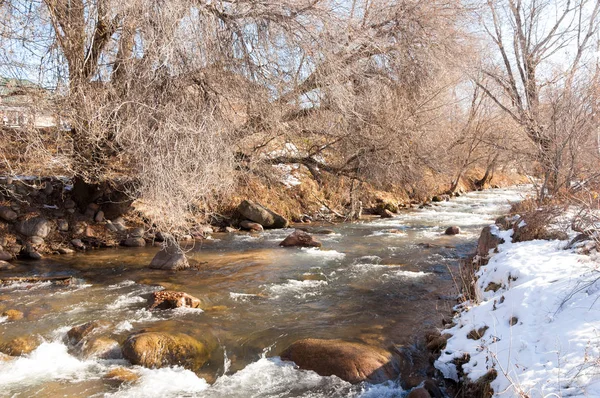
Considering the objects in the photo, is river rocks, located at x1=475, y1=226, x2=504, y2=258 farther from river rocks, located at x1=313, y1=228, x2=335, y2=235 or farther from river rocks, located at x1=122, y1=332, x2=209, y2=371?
river rocks, located at x1=313, y1=228, x2=335, y2=235

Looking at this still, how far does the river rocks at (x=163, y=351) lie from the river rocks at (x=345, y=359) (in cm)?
97

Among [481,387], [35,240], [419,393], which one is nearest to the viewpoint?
[481,387]

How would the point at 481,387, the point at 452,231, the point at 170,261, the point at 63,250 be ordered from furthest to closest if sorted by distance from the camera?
1. the point at 452,231
2. the point at 63,250
3. the point at 170,261
4. the point at 481,387

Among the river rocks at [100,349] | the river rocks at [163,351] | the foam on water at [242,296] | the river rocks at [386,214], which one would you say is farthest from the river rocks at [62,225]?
the river rocks at [386,214]

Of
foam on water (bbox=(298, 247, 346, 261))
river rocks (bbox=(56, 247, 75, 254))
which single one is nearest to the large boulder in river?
foam on water (bbox=(298, 247, 346, 261))

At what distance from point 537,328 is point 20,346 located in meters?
5.44

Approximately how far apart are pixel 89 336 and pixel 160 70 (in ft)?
12.9

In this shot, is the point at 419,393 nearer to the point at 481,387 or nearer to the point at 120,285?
the point at 481,387

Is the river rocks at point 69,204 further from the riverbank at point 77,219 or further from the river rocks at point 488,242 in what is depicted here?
the river rocks at point 488,242

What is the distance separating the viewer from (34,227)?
9.98 m

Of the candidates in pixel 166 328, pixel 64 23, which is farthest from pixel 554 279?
pixel 64 23

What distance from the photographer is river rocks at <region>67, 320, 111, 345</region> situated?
5418 mm

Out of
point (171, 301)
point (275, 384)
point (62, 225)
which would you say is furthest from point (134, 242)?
point (275, 384)

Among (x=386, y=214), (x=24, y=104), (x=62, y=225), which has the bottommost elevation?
(x=386, y=214)
